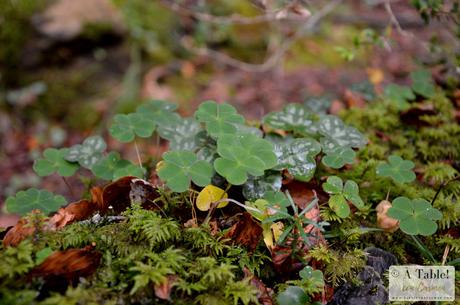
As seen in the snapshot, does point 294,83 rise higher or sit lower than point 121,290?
lower

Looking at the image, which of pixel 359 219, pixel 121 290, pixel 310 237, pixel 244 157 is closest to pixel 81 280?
pixel 121 290

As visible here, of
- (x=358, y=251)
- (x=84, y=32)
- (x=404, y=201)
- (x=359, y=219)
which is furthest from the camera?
(x=84, y=32)

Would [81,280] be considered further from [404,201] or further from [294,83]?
[294,83]

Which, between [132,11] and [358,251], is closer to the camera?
[358,251]

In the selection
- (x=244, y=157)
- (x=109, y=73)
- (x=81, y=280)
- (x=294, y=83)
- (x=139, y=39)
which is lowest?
(x=294, y=83)

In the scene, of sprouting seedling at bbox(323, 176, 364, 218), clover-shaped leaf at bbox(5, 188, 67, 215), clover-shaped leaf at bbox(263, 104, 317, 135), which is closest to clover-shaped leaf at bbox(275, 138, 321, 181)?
sprouting seedling at bbox(323, 176, 364, 218)

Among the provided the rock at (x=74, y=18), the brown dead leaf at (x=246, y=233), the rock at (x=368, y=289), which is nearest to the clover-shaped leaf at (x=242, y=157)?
the brown dead leaf at (x=246, y=233)

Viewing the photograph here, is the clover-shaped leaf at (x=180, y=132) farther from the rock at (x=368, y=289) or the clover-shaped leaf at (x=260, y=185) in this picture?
the rock at (x=368, y=289)
